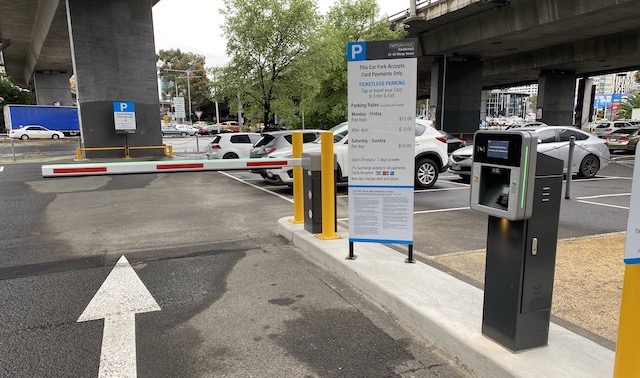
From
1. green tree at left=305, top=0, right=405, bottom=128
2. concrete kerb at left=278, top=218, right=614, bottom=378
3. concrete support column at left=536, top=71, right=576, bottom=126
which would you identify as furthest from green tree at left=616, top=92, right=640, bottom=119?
concrete kerb at left=278, top=218, right=614, bottom=378

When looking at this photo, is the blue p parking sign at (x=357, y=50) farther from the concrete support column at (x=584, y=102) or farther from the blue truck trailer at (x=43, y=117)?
the concrete support column at (x=584, y=102)

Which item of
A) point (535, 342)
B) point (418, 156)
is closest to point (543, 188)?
point (535, 342)

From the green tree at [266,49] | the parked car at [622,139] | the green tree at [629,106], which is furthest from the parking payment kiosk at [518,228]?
the green tree at [629,106]

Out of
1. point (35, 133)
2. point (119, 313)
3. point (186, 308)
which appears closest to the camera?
point (119, 313)

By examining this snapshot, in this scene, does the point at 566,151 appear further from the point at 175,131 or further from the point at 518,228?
the point at 175,131

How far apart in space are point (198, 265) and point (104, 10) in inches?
766

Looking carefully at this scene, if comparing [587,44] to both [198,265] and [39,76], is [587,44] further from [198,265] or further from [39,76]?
[39,76]

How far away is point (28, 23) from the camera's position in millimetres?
31047

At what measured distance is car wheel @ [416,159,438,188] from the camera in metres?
11.7

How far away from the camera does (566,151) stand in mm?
12430

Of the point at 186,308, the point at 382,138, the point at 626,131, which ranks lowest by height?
the point at 186,308

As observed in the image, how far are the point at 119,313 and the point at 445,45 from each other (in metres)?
27.6

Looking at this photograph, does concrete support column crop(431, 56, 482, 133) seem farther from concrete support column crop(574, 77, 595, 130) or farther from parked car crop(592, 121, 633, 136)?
concrete support column crop(574, 77, 595, 130)

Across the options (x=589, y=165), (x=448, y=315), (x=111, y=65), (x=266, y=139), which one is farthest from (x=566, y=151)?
(x=111, y=65)
